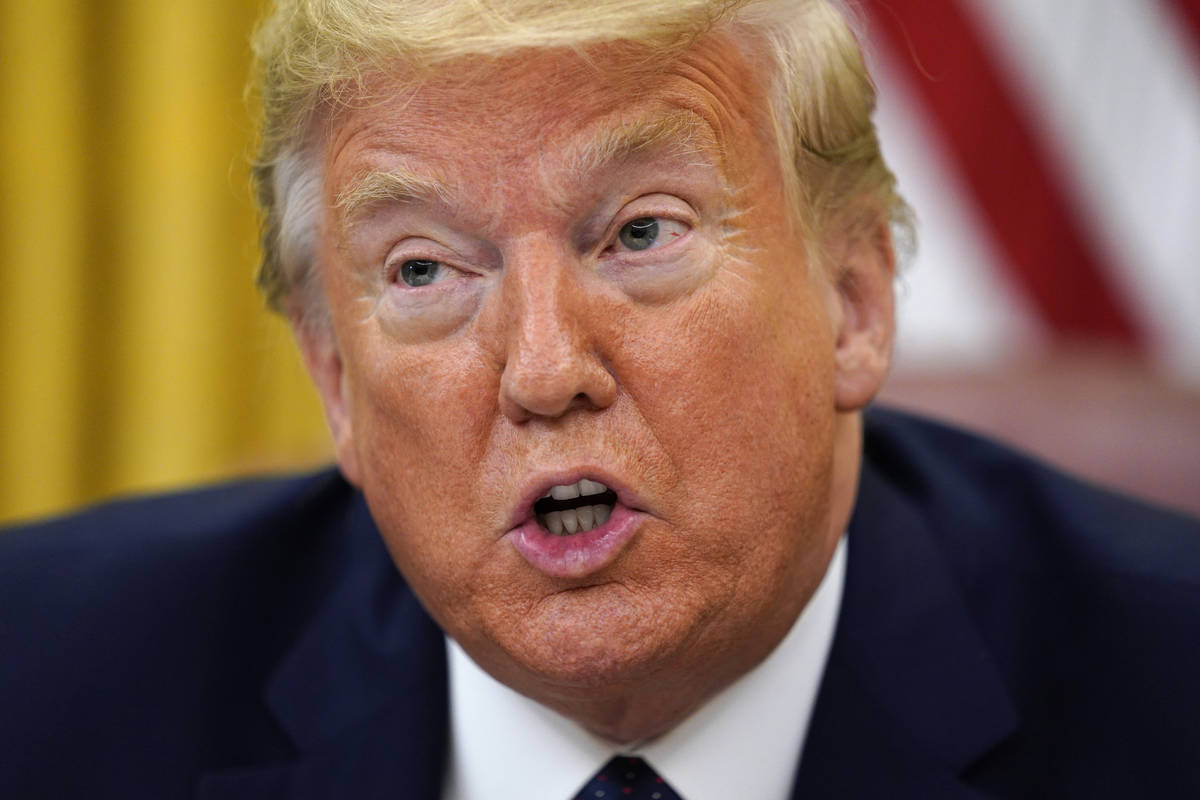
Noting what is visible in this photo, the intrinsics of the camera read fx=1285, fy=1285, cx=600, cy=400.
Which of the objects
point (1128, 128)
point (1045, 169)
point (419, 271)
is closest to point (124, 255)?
point (419, 271)

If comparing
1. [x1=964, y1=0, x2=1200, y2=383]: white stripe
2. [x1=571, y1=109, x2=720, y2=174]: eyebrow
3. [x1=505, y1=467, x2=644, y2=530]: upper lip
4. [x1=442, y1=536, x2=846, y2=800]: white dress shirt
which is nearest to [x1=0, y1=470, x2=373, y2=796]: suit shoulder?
[x1=442, y1=536, x2=846, y2=800]: white dress shirt

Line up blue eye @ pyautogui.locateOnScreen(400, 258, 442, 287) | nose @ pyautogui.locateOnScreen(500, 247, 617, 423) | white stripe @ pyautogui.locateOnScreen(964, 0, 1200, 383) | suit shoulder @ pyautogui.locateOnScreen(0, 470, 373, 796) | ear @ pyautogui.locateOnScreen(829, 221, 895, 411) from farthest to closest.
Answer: white stripe @ pyautogui.locateOnScreen(964, 0, 1200, 383) → suit shoulder @ pyautogui.locateOnScreen(0, 470, 373, 796) → ear @ pyautogui.locateOnScreen(829, 221, 895, 411) → blue eye @ pyautogui.locateOnScreen(400, 258, 442, 287) → nose @ pyautogui.locateOnScreen(500, 247, 617, 423)

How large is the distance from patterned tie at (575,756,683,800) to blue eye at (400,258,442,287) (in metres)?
0.57

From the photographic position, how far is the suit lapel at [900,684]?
4.64 ft

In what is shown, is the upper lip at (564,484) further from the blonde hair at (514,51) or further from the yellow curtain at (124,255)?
the yellow curtain at (124,255)

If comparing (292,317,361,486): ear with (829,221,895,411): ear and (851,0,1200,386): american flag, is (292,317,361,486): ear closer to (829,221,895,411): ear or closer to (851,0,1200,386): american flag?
(829,221,895,411): ear

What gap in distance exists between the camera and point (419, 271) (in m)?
1.29

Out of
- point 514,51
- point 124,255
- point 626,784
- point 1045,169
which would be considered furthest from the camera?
point 1045,169

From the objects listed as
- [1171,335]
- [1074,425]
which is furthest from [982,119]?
[1074,425]

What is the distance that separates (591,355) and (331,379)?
0.46 metres

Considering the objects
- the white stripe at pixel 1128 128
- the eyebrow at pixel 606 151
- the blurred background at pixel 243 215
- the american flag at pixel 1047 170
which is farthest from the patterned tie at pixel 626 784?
the white stripe at pixel 1128 128

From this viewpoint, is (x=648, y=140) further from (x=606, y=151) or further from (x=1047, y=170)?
(x=1047, y=170)

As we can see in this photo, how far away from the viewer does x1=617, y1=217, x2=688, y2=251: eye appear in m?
1.23

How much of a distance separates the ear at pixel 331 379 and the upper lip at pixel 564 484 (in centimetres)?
33
